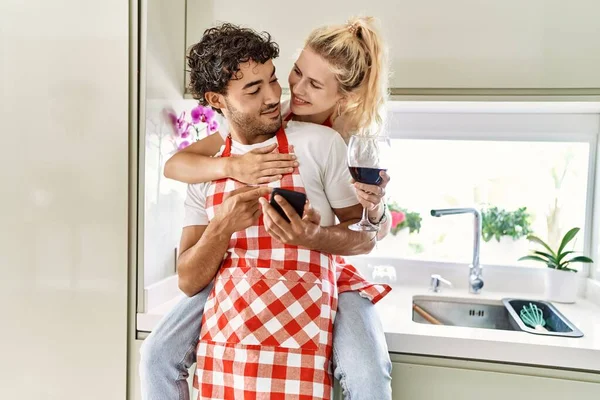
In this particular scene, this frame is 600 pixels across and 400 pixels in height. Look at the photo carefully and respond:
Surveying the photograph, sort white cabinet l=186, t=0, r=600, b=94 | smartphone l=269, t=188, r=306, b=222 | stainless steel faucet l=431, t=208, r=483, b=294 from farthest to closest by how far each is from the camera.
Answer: stainless steel faucet l=431, t=208, r=483, b=294 < white cabinet l=186, t=0, r=600, b=94 < smartphone l=269, t=188, r=306, b=222

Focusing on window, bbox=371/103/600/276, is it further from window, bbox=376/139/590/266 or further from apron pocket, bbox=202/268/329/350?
apron pocket, bbox=202/268/329/350

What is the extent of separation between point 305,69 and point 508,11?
59 centimetres

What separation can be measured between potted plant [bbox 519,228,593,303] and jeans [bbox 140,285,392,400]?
2.44 ft

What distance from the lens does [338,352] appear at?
3.71ft

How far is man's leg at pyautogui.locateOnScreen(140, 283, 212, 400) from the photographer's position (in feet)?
3.88

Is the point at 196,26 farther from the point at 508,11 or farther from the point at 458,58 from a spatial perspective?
Result: the point at 508,11

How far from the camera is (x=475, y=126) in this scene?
6.09 feet

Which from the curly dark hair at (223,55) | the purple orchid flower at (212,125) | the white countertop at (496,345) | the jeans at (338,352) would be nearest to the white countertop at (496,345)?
the white countertop at (496,345)

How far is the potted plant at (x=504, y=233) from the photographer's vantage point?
1.85 meters

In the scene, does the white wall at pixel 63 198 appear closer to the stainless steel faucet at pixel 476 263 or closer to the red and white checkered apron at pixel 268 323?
the red and white checkered apron at pixel 268 323

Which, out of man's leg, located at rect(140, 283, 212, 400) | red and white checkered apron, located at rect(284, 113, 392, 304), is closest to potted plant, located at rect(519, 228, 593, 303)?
red and white checkered apron, located at rect(284, 113, 392, 304)

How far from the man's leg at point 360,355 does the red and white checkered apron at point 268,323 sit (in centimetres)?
2

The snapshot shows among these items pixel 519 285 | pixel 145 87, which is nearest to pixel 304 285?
pixel 145 87

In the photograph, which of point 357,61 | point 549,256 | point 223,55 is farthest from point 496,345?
point 223,55
